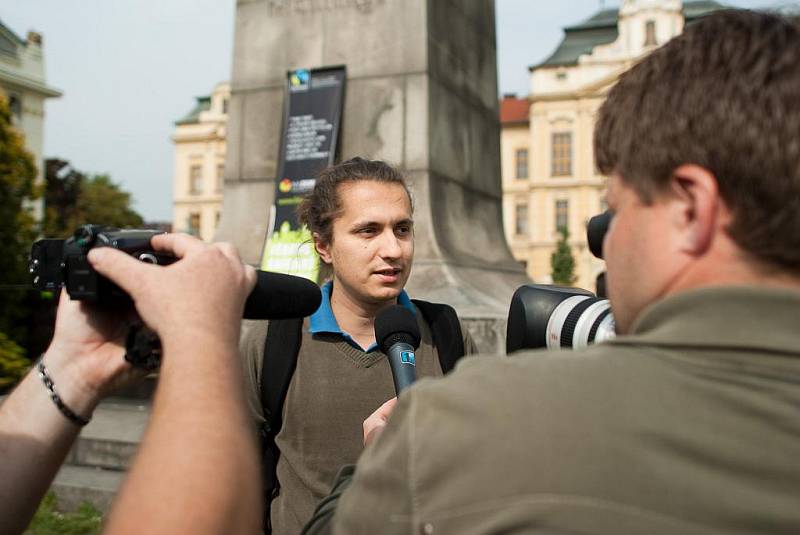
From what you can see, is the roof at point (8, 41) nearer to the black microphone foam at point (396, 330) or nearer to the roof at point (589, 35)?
the roof at point (589, 35)

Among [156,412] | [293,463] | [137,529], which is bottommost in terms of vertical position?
[293,463]

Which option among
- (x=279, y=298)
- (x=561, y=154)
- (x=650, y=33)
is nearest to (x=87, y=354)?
(x=279, y=298)

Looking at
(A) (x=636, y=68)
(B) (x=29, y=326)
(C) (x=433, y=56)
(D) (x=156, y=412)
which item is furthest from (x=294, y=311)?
(B) (x=29, y=326)

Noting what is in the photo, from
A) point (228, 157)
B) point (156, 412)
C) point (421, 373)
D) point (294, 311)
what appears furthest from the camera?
point (228, 157)

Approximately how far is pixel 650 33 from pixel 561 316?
58.5m

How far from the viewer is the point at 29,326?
12.4 m

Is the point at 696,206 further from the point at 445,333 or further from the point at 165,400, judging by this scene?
the point at 445,333

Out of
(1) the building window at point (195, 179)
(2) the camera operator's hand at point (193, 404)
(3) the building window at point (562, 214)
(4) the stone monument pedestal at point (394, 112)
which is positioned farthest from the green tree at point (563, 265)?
(2) the camera operator's hand at point (193, 404)

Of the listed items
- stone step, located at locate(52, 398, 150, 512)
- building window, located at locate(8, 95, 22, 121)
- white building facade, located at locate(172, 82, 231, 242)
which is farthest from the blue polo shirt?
white building facade, located at locate(172, 82, 231, 242)

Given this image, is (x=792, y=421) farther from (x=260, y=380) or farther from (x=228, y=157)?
(x=228, y=157)

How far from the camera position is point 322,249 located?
2945 mm

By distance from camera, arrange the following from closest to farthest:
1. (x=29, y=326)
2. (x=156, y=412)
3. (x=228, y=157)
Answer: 1. (x=156, y=412)
2. (x=228, y=157)
3. (x=29, y=326)

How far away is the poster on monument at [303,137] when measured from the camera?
21.1 ft

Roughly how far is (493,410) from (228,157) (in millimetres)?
6537
